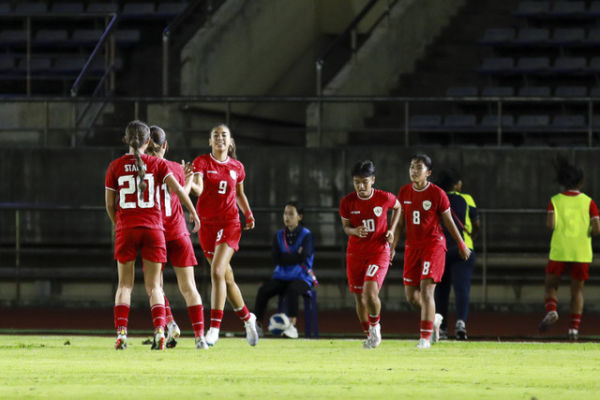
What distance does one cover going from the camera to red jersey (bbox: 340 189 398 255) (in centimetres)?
1161

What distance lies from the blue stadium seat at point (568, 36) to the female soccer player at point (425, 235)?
11866 mm

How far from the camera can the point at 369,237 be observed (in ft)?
38.2

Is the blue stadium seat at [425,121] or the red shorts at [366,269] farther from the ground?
the blue stadium seat at [425,121]

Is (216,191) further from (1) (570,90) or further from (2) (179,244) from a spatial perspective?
(1) (570,90)

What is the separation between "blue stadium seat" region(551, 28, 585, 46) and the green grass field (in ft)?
39.3

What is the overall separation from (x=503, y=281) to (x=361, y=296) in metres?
7.25

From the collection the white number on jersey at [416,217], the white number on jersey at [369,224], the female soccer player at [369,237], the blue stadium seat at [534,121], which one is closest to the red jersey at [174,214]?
the female soccer player at [369,237]

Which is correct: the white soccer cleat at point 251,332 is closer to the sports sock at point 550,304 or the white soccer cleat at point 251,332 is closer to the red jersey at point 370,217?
the red jersey at point 370,217

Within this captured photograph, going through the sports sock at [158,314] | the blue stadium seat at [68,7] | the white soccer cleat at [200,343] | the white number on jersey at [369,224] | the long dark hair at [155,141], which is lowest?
the white soccer cleat at [200,343]

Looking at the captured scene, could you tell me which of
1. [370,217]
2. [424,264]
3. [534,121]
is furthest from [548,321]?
[534,121]

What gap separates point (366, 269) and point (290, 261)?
3096mm

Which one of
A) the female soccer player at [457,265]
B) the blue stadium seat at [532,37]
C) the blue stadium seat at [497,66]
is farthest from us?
the blue stadium seat at [532,37]

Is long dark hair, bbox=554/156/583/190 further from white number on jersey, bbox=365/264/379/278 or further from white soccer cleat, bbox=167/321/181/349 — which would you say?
white soccer cleat, bbox=167/321/181/349

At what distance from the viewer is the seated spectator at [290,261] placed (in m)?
14.6
